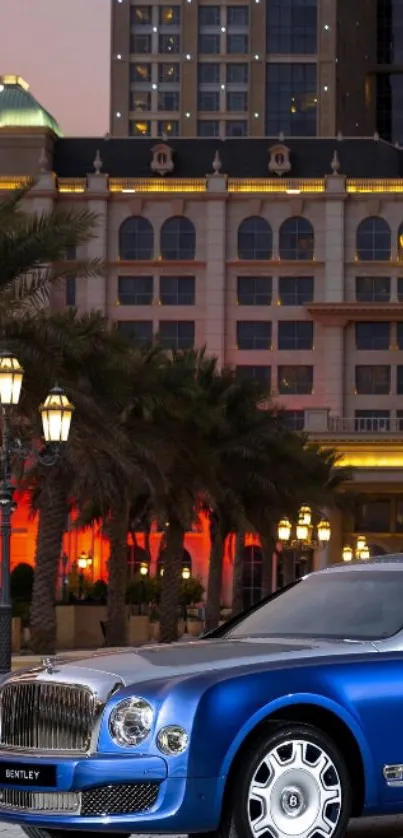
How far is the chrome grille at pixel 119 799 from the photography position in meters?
8.28

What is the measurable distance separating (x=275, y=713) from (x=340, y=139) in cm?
10557

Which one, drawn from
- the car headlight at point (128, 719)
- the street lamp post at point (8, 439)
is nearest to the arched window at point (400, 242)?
the street lamp post at point (8, 439)

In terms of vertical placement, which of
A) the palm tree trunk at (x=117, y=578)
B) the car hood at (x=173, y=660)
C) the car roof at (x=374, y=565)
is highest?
the palm tree trunk at (x=117, y=578)

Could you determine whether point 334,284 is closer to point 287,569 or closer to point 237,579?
point 287,569

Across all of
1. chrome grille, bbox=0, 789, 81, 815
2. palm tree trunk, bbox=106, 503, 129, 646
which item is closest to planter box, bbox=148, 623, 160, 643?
palm tree trunk, bbox=106, 503, 129, 646

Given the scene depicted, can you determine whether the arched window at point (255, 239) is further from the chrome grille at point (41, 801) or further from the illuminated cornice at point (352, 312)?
the chrome grille at point (41, 801)

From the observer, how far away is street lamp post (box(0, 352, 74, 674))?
19.2 m

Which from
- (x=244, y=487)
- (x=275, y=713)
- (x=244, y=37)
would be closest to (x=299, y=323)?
(x=244, y=37)

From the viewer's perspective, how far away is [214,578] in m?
60.0

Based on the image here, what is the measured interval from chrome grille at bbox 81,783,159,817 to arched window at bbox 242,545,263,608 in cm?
9196

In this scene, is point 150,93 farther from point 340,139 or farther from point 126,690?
point 126,690

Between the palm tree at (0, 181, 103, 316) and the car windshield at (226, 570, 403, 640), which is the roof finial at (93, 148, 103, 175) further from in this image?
the car windshield at (226, 570, 403, 640)

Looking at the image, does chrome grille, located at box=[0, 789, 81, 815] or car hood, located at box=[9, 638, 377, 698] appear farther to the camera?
car hood, located at box=[9, 638, 377, 698]

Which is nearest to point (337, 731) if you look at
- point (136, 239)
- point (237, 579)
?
point (237, 579)
